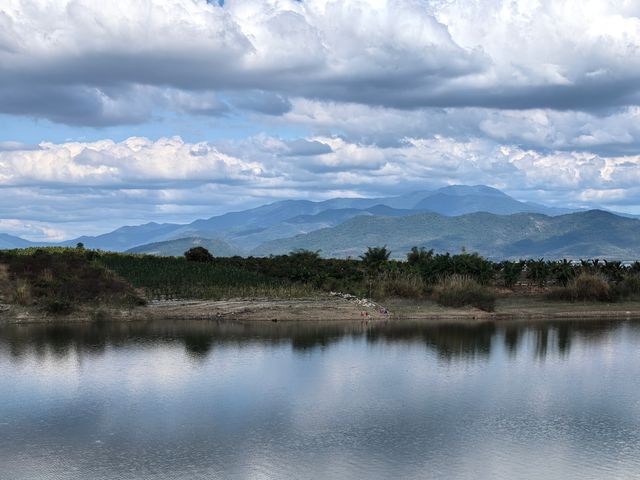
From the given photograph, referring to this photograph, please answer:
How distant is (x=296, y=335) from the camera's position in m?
69.2

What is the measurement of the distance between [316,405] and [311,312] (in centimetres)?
3959

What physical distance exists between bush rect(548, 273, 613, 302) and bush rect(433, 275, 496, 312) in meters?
12.5

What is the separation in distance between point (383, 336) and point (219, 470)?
39305 millimetres

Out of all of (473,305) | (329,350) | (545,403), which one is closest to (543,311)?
(473,305)

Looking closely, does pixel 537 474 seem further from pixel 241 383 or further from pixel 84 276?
pixel 84 276

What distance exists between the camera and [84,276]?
282 ft

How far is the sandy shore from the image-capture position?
7831 centimetres

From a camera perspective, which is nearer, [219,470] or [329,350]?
[219,470]

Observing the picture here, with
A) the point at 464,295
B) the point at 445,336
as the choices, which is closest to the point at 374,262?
the point at 464,295

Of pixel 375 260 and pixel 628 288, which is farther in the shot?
pixel 375 260

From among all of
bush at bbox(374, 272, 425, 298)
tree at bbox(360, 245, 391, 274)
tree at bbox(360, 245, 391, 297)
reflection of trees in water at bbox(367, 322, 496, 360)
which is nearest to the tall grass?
bush at bbox(374, 272, 425, 298)

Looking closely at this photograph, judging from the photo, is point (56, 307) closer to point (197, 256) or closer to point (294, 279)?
point (294, 279)

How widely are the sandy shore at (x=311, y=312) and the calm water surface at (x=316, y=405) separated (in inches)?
354

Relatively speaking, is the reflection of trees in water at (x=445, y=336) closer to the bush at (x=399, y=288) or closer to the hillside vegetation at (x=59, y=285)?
the bush at (x=399, y=288)
